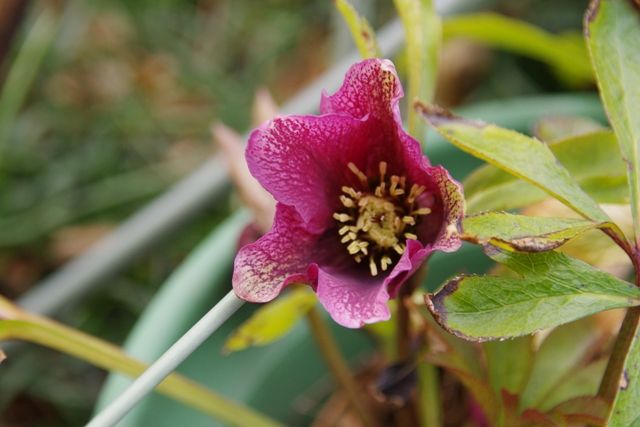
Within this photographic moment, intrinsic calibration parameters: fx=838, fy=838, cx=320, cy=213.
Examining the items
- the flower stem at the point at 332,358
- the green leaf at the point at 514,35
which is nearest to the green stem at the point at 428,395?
the flower stem at the point at 332,358

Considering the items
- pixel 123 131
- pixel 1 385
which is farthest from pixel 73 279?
pixel 123 131

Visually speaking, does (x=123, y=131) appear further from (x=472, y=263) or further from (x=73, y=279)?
(x=472, y=263)

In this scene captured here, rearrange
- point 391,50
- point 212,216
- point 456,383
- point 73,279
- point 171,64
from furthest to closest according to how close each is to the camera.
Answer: point 171,64 → point 212,216 → point 73,279 → point 391,50 → point 456,383

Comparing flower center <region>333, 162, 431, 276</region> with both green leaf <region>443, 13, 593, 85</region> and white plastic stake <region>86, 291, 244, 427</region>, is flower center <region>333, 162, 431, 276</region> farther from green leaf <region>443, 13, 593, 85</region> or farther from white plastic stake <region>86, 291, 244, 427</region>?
green leaf <region>443, 13, 593, 85</region>

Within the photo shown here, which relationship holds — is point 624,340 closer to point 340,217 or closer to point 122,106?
point 340,217

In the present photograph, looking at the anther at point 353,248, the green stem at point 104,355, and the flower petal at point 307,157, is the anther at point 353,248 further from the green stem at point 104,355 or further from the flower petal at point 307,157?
the green stem at point 104,355

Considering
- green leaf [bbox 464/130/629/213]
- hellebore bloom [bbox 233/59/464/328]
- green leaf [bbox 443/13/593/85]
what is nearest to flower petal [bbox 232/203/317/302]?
hellebore bloom [bbox 233/59/464/328]
